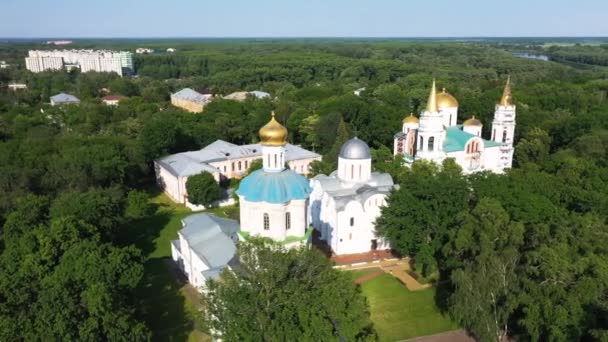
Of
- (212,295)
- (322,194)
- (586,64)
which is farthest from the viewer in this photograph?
(586,64)

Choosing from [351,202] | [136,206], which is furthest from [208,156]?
[351,202]

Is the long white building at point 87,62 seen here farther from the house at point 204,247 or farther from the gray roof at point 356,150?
the house at point 204,247

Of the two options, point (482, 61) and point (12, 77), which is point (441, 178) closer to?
point (482, 61)

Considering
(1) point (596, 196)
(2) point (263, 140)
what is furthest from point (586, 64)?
(2) point (263, 140)

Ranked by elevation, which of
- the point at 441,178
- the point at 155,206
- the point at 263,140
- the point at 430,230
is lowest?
the point at 155,206

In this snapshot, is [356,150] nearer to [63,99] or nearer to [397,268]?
[397,268]

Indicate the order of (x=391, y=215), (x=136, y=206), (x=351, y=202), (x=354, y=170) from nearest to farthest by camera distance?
(x=391, y=215) → (x=351, y=202) → (x=354, y=170) → (x=136, y=206)

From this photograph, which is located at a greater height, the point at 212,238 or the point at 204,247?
the point at 212,238

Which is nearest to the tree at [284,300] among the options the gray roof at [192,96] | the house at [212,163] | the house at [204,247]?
the house at [204,247]
